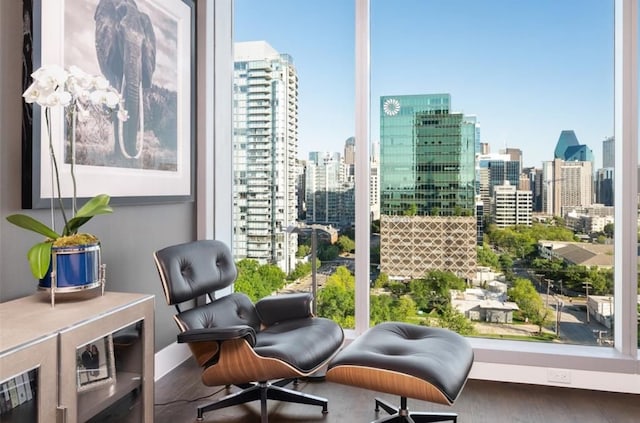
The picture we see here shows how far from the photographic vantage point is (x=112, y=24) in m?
2.35

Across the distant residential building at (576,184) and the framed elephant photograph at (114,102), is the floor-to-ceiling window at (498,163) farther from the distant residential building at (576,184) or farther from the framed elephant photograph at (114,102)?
the framed elephant photograph at (114,102)

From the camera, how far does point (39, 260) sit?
5.38 feet

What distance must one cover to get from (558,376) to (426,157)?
1.49m

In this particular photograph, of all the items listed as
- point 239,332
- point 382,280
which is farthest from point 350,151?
point 239,332

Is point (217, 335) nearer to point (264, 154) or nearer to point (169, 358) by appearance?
point (169, 358)

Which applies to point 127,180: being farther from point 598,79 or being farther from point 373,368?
point 598,79

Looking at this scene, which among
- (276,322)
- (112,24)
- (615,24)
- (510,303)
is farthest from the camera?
(510,303)

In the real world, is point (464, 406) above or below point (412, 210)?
below

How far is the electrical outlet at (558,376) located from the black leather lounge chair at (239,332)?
128 centimetres

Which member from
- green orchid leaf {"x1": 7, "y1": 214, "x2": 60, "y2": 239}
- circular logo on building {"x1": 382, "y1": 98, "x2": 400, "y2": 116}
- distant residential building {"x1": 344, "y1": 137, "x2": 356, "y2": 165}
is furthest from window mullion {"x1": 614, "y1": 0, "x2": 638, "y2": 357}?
green orchid leaf {"x1": 7, "y1": 214, "x2": 60, "y2": 239}

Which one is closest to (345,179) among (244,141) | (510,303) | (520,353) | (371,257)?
(371,257)

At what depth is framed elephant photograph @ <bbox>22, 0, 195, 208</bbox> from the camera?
6.12ft

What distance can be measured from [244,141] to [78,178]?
1.49 metres

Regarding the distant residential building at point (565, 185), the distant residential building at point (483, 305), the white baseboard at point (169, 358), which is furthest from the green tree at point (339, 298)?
the distant residential building at point (565, 185)
